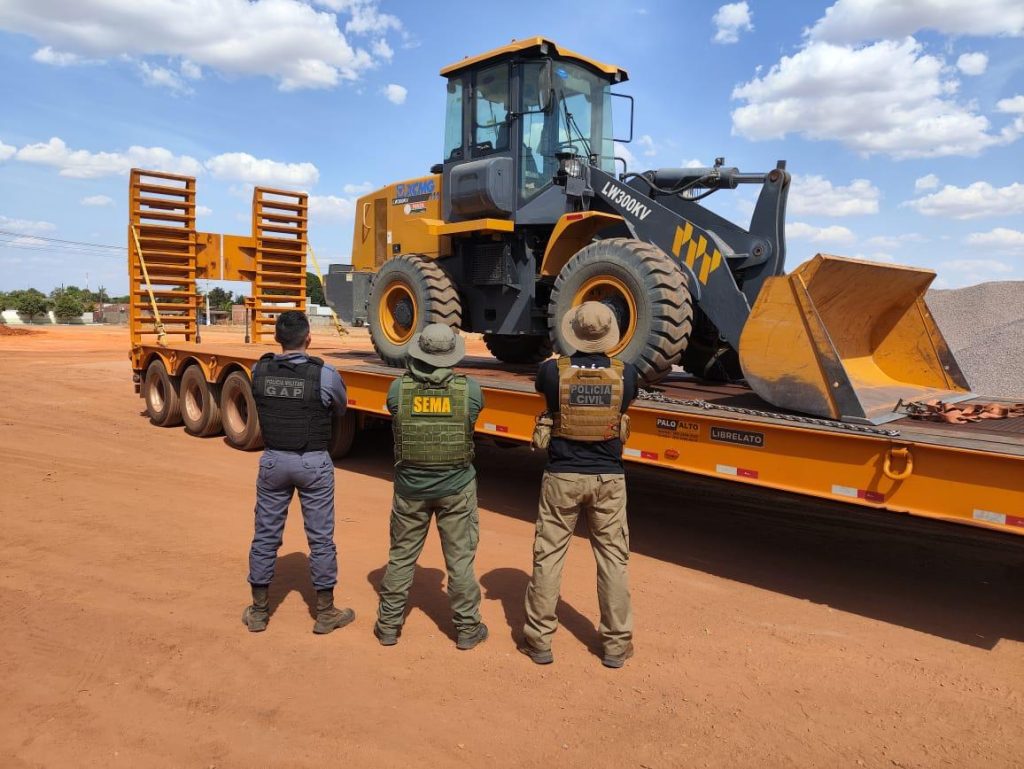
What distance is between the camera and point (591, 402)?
382 cm

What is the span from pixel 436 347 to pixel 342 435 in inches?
193

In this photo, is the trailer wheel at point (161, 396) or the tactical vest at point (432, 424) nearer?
the tactical vest at point (432, 424)

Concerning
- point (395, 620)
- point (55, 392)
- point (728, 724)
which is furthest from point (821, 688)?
point (55, 392)

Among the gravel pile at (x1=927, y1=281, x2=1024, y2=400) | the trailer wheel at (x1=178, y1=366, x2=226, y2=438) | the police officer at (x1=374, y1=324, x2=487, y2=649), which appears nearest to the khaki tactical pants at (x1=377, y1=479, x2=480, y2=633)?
the police officer at (x1=374, y1=324, x2=487, y2=649)

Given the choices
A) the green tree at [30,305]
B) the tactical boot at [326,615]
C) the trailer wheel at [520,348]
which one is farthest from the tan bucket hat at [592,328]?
the green tree at [30,305]

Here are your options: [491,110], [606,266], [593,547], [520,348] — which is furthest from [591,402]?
[520,348]

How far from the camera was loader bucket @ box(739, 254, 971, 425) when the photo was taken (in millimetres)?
4625

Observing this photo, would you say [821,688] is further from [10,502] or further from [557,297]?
[10,502]

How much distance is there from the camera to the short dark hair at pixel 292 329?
13.7ft

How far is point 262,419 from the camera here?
13.6 feet

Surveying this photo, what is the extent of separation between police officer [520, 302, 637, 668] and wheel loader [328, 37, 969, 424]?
1.51 meters

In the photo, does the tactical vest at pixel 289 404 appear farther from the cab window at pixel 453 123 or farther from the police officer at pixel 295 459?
the cab window at pixel 453 123

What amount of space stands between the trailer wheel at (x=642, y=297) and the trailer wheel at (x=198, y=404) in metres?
5.41

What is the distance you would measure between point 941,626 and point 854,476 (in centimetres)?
107
